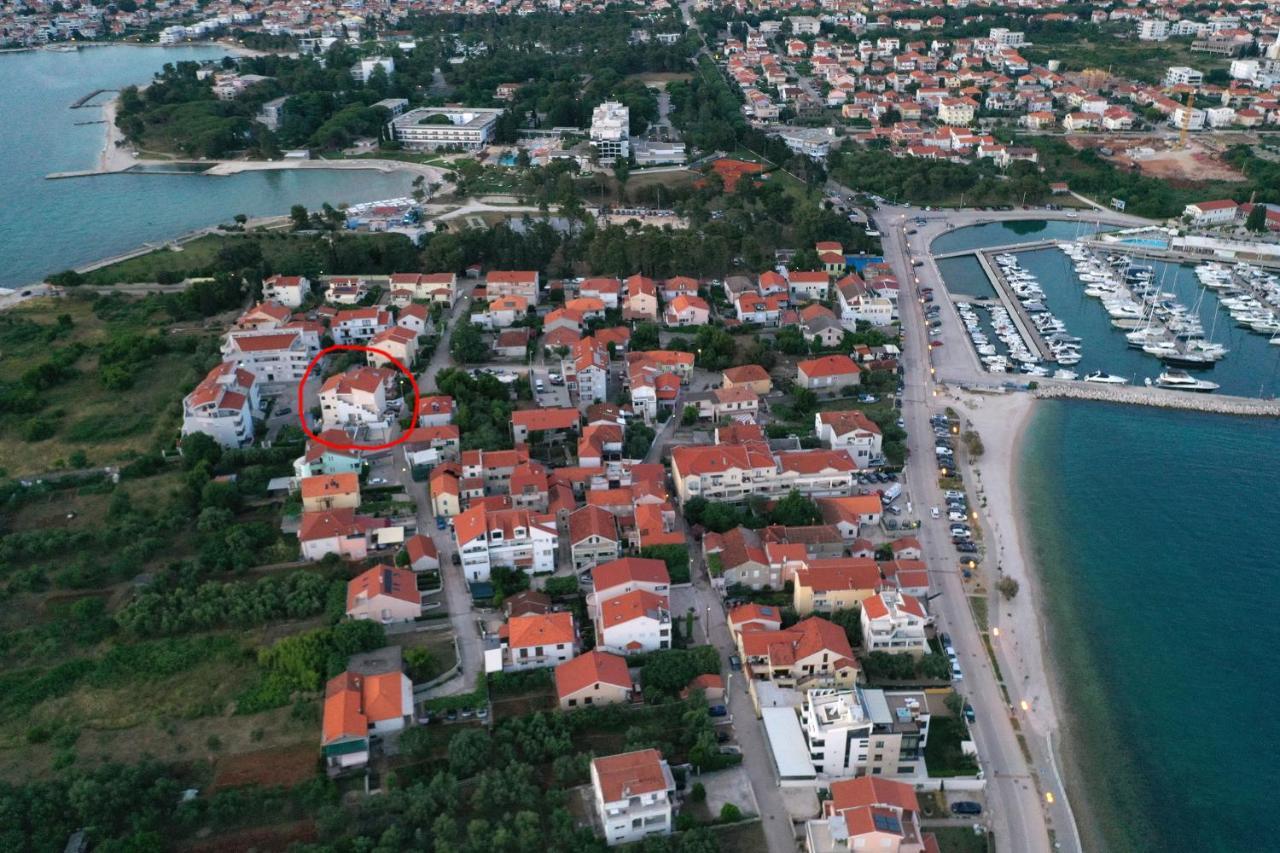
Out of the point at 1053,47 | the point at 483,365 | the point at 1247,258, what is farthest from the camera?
the point at 1053,47

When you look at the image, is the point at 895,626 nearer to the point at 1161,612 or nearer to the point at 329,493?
the point at 1161,612

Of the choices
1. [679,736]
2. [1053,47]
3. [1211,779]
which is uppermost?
[1053,47]

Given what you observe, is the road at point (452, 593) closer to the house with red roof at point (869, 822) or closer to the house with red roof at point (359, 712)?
the house with red roof at point (359, 712)

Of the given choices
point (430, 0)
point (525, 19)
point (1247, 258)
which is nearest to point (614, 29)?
point (525, 19)

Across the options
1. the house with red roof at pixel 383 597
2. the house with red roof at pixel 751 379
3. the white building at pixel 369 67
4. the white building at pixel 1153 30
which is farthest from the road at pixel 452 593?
the white building at pixel 1153 30

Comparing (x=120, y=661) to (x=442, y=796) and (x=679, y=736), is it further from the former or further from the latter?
(x=679, y=736)

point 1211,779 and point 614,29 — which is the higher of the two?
point 614,29

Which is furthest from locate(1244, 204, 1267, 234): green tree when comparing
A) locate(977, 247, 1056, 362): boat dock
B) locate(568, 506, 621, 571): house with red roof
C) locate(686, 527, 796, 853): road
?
locate(568, 506, 621, 571): house with red roof
